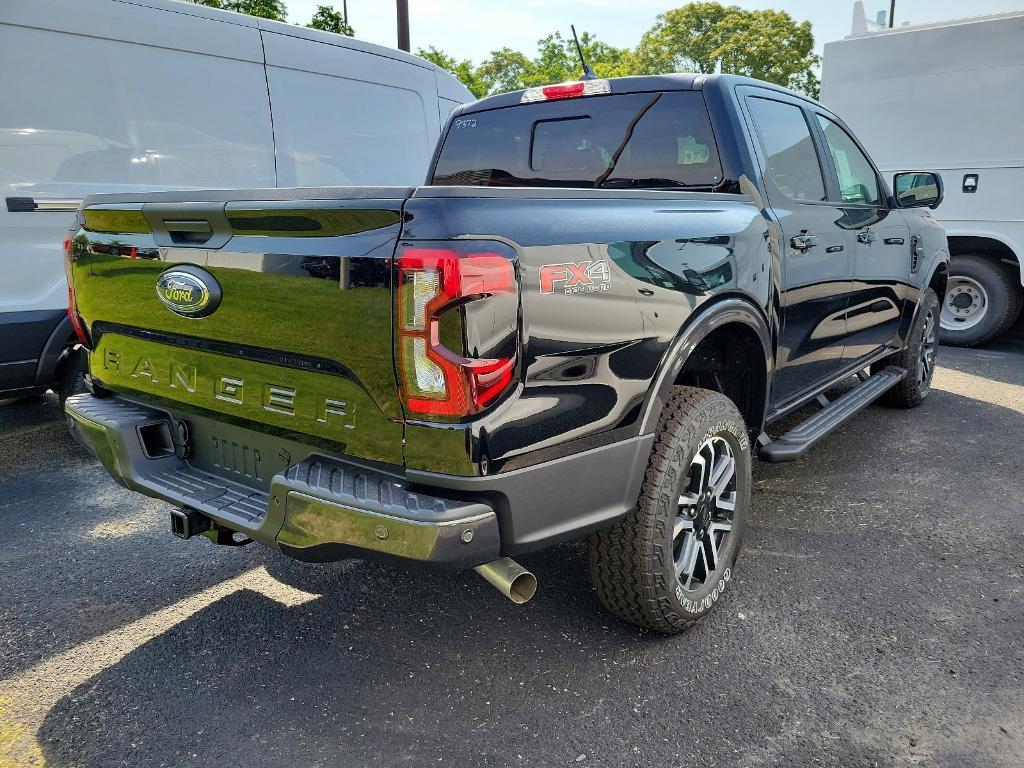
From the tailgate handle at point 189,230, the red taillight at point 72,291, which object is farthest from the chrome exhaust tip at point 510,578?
the red taillight at point 72,291

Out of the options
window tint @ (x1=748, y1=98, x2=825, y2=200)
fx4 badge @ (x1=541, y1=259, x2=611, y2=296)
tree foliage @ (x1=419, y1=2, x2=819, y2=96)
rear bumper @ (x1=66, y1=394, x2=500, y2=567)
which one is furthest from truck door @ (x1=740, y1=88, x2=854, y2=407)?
tree foliage @ (x1=419, y1=2, x2=819, y2=96)

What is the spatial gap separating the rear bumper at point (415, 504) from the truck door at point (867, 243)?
2.31 m

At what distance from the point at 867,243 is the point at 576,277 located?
269 centimetres

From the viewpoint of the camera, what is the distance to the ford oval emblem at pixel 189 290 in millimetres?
2250

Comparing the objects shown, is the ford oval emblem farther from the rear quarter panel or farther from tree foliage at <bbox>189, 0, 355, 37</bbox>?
tree foliage at <bbox>189, 0, 355, 37</bbox>

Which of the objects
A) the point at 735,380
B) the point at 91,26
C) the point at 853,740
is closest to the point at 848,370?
the point at 735,380

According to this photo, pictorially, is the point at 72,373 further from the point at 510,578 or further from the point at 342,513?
the point at 510,578

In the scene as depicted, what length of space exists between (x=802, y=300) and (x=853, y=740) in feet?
5.97

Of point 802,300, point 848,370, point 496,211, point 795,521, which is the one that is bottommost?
point 795,521

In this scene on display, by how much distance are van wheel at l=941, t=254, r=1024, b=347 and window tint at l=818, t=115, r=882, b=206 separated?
3.80m

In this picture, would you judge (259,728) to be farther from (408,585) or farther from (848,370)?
(848,370)

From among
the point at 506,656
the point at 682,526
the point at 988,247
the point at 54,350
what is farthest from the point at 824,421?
the point at 988,247

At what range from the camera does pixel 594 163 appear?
11.4 feet

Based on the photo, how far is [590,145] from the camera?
349 cm
